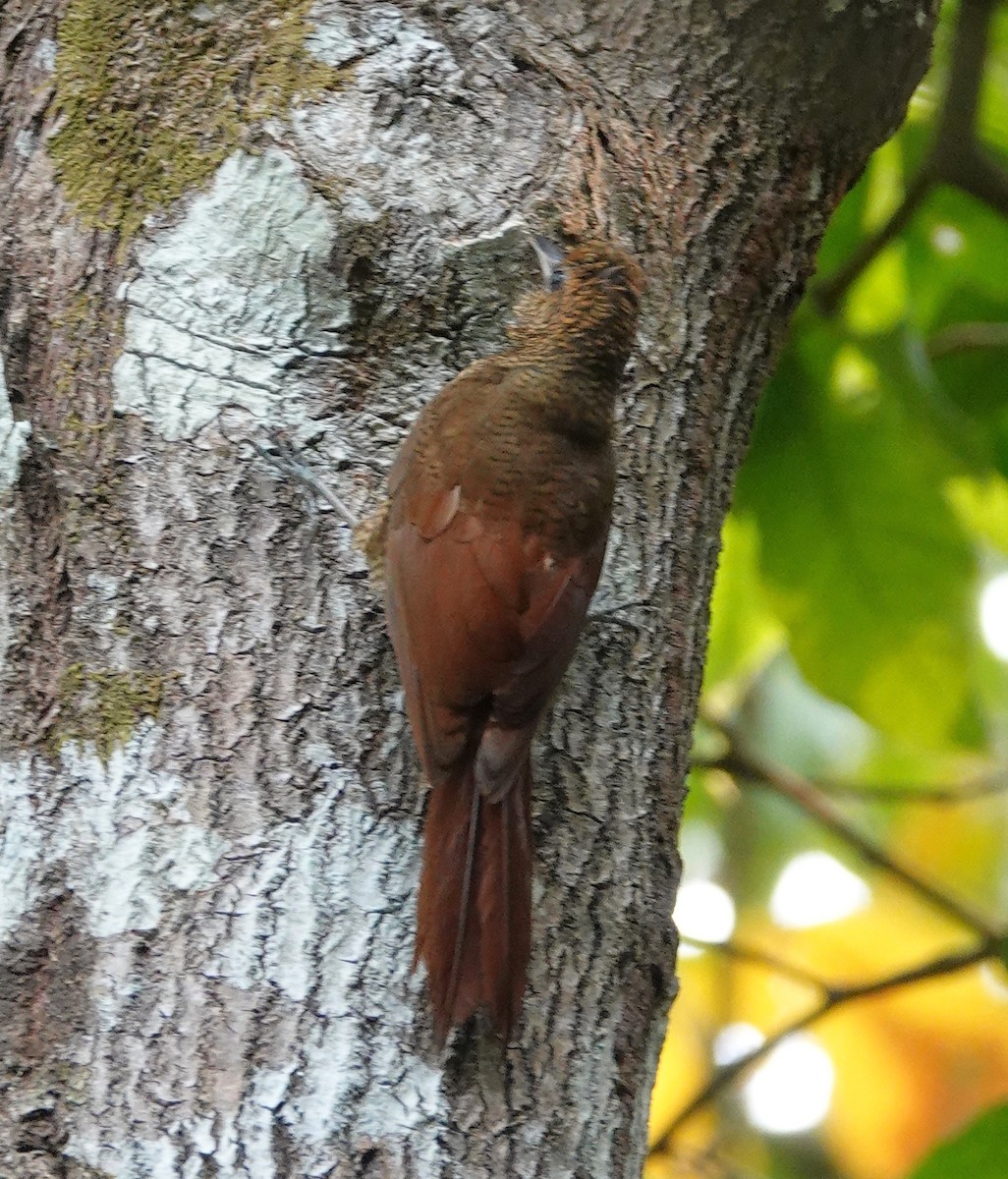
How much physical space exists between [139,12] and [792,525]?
1547mm

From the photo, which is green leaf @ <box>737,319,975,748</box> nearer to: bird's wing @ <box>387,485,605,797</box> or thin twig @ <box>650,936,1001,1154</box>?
thin twig @ <box>650,936,1001,1154</box>

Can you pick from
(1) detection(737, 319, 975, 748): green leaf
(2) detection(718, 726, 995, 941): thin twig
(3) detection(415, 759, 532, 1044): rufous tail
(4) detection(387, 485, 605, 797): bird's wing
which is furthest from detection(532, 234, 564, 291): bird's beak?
(2) detection(718, 726, 995, 941): thin twig

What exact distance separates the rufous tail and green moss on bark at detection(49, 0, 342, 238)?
907mm

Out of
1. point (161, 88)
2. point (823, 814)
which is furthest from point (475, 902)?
point (823, 814)

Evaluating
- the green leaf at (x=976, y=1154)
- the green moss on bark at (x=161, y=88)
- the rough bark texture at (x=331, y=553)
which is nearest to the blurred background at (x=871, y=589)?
the green leaf at (x=976, y=1154)

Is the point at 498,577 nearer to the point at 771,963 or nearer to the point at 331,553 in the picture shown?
the point at 331,553

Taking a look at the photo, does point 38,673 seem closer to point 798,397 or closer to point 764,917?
point 798,397

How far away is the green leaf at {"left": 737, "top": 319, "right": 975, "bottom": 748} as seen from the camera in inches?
113

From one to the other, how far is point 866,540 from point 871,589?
94 millimetres

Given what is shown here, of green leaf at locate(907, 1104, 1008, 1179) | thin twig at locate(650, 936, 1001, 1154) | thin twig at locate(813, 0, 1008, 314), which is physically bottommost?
thin twig at locate(650, 936, 1001, 1154)

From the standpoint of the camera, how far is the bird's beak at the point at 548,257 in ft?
6.91

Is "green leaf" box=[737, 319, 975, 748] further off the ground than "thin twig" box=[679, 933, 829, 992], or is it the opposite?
"green leaf" box=[737, 319, 975, 748]

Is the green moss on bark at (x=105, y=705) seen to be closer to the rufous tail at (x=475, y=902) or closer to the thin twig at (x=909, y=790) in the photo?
the rufous tail at (x=475, y=902)

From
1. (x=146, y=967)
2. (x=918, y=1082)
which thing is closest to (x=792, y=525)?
(x=146, y=967)
